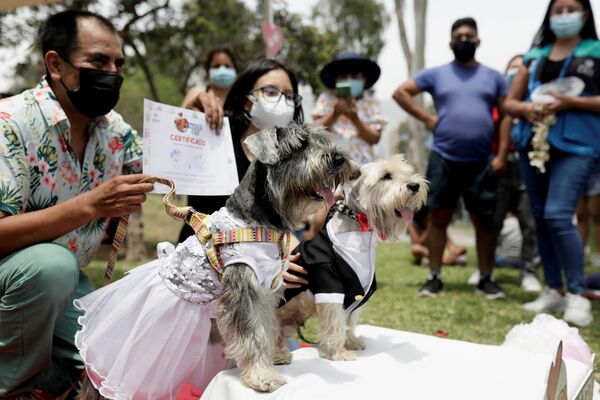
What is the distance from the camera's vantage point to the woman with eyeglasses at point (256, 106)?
3.05 metres

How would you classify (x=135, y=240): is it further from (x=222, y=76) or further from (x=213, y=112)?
(x=213, y=112)

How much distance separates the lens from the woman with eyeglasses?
3053mm

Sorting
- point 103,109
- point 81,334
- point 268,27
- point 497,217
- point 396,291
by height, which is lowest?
point 396,291

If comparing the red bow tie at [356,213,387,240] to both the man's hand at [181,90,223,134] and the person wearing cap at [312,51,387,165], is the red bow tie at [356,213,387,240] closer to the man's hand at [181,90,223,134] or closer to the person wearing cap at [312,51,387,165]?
the man's hand at [181,90,223,134]

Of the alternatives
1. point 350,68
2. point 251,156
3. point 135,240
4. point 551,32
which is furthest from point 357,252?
point 135,240

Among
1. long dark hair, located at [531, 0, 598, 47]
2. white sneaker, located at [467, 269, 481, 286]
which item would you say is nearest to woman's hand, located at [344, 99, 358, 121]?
long dark hair, located at [531, 0, 598, 47]

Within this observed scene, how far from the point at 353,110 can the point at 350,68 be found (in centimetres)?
69

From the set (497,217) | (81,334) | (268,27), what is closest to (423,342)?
(81,334)

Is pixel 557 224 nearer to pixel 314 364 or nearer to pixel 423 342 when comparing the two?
pixel 423 342

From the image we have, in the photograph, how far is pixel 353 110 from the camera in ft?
18.0

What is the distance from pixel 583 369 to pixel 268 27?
24.3 feet

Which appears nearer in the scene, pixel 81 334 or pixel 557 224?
pixel 81 334

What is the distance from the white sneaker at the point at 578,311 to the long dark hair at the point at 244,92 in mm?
2980

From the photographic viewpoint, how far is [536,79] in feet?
15.4
